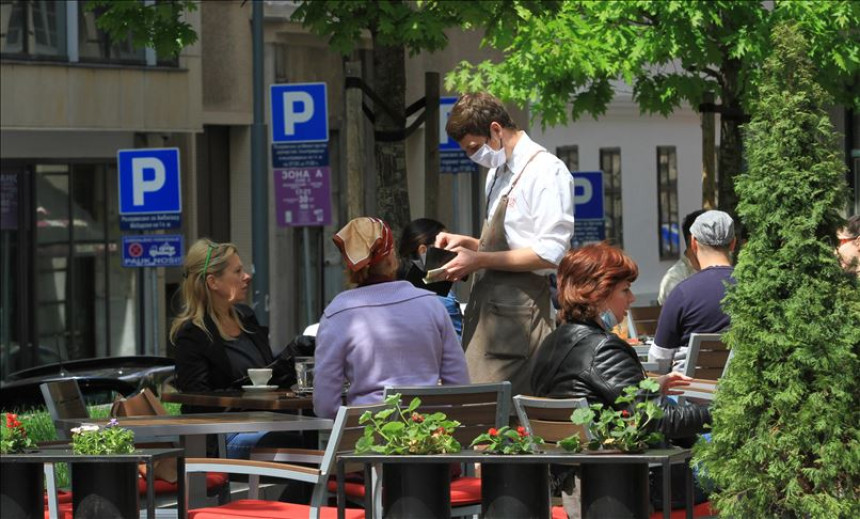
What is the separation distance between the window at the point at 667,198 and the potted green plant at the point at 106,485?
1437 inches

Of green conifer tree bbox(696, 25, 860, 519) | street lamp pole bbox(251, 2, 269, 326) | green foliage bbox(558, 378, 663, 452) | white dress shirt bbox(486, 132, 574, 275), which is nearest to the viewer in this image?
green conifer tree bbox(696, 25, 860, 519)

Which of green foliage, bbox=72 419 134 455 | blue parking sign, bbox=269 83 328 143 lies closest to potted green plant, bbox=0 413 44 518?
green foliage, bbox=72 419 134 455

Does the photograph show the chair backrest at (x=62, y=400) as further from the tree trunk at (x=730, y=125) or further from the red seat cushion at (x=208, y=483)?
the tree trunk at (x=730, y=125)

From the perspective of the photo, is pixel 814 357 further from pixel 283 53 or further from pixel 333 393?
pixel 283 53

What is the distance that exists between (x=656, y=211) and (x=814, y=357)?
36442 mm

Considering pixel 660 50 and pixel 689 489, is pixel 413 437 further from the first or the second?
pixel 660 50

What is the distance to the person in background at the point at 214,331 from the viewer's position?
33.3 feet

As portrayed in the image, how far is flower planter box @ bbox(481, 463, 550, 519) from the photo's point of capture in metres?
6.45

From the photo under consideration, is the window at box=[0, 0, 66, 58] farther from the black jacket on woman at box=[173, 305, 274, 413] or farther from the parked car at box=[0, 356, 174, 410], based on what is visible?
the black jacket on woman at box=[173, 305, 274, 413]

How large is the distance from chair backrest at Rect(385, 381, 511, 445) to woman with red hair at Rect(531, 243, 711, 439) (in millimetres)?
144

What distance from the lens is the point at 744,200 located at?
6434mm

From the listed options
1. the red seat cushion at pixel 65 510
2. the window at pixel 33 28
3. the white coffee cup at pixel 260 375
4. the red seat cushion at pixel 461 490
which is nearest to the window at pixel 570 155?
the window at pixel 33 28

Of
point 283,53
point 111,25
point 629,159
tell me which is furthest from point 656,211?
point 111,25

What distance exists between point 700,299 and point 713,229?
371mm
